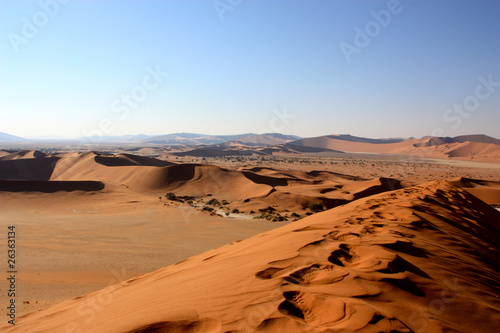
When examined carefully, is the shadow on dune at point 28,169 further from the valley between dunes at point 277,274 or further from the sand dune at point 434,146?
the sand dune at point 434,146

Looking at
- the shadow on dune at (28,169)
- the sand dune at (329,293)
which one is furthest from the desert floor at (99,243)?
the shadow on dune at (28,169)

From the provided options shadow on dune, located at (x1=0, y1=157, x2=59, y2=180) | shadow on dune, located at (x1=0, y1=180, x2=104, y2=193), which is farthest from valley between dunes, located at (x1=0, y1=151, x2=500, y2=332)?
shadow on dune, located at (x1=0, y1=157, x2=59, y2=180)

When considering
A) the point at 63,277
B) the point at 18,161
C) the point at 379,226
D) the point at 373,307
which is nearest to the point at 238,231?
the point at 63,277

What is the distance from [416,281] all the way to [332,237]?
1.79 m

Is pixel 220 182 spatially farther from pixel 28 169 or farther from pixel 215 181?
pixel 28 169

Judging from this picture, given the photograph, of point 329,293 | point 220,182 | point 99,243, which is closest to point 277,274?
point 329,293

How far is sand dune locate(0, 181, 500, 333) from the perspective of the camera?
2.58 meters

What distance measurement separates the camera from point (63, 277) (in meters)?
7.80

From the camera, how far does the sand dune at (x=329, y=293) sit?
2576 millimetres

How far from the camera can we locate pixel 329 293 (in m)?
2.99

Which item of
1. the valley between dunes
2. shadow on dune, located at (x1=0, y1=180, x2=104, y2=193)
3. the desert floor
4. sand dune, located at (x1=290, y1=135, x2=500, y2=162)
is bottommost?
shadow on dune, located at (x1=0, y1=180, x2=104, y2=193)

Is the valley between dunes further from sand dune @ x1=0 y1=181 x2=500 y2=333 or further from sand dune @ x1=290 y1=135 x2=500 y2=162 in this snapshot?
sand dune @ x1=290 y1=135 x2=500 y2=162

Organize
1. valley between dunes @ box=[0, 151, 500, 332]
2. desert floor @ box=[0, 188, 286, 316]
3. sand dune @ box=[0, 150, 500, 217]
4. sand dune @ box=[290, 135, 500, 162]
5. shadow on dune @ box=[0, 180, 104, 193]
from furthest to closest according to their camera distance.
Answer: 1. sand dune @ box=[290, 135, 500, 162]
2. shadow on dune @ box=[0, 180, 104, 193]
3. sand dune @ box=[0, 150, 500, 217]
4. desert floor @ box=[0, 188, 286, 316]
5. valley between dunes @ box=[0, 151, 500, 332]

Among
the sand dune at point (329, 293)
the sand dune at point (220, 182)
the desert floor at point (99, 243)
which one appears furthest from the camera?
the sand dune at point (220, 182)
